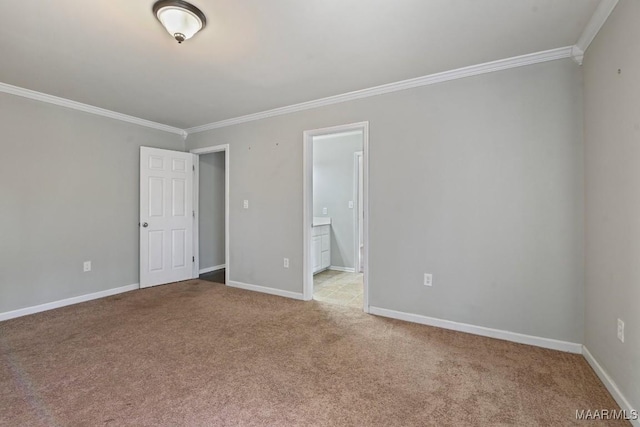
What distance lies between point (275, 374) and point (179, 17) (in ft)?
7.90

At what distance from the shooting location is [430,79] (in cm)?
283

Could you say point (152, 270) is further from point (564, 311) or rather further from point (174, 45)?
point (564, 311)

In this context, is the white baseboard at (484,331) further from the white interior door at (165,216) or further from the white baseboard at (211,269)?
the white baseboard at (211,269)

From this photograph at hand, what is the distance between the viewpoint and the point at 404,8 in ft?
6.12

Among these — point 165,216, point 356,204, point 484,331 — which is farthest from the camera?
point 356,204

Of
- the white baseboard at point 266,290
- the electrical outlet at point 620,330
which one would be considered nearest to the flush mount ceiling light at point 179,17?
the white baseboard at point 266,290

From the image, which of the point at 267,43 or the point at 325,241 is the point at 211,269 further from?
the point at 267,43

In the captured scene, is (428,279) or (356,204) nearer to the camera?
(428,279)

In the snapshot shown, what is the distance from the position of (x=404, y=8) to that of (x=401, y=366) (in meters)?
2.40

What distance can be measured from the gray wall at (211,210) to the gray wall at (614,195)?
16.2 ft

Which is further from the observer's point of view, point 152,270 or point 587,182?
point 152,270

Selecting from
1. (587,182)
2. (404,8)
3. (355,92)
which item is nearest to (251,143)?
(355,92)

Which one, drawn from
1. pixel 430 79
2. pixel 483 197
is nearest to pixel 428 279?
pixel 483 197

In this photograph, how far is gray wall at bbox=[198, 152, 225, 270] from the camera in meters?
5.12
